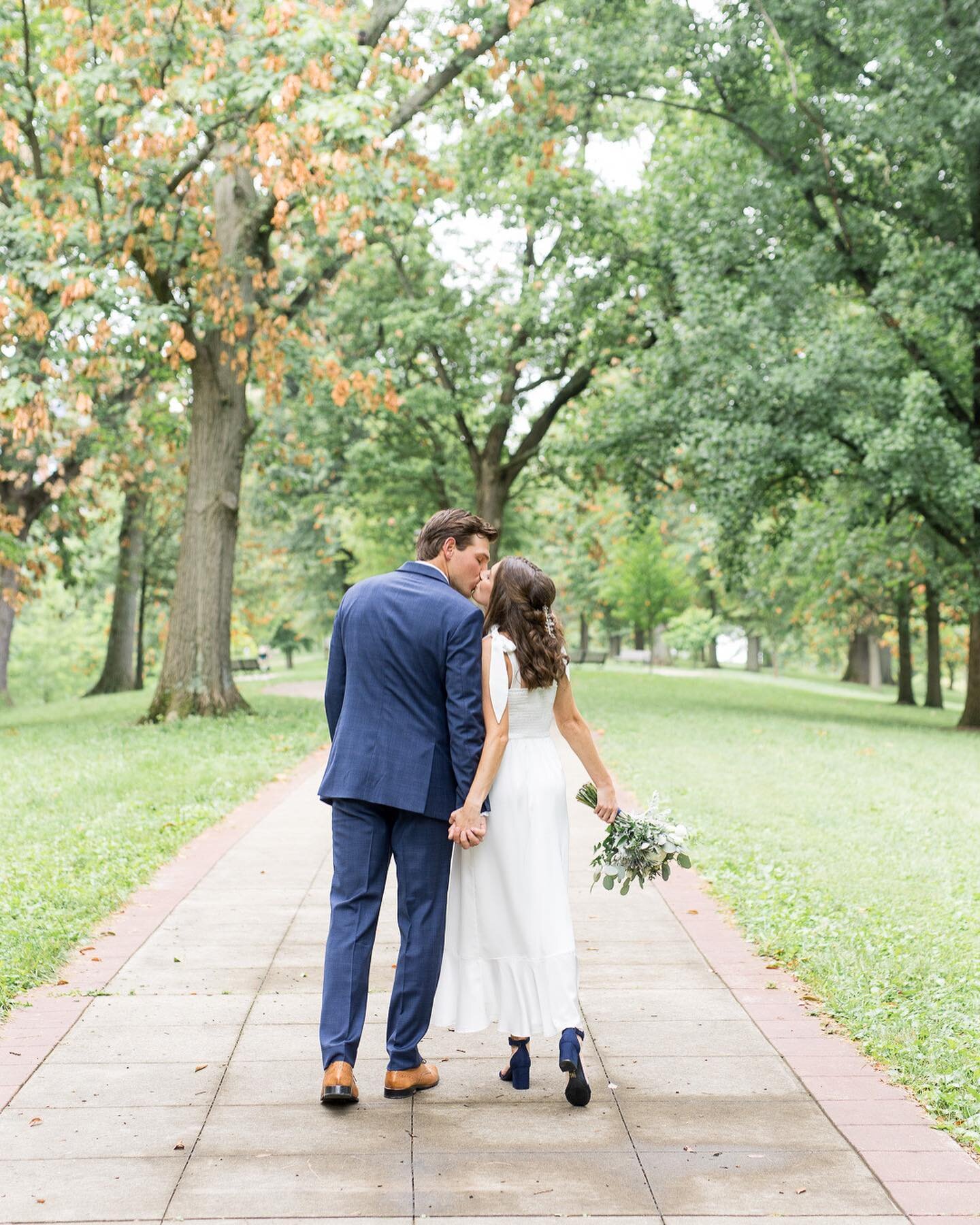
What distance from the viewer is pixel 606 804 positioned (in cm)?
485

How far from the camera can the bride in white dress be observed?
177 inches

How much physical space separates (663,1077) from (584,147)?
24523mm

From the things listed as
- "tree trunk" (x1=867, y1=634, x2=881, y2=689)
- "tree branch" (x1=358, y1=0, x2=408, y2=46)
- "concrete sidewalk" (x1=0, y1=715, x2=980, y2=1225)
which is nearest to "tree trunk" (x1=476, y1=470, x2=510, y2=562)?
"tree branch" (x1=358, y1=0, x2=408, y2=46)

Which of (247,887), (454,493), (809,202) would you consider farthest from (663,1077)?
(454,493)

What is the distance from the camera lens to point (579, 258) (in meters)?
24.7

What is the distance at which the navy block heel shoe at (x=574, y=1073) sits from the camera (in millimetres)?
4332

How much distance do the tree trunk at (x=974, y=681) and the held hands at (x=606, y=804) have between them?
64.6 ft

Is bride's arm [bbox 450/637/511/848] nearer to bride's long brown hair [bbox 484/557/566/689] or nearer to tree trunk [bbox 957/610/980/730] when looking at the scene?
bride's long brown hair [bbox 484/557/566/689]

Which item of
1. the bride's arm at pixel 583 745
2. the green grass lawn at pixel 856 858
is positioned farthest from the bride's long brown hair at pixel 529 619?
the green grass lawn at pixel 856 858

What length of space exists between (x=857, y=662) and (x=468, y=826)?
47.5m

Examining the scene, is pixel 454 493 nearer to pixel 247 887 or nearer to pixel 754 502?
pixel 754 502

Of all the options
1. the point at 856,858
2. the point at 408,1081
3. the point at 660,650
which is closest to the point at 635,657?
the point at 660,650

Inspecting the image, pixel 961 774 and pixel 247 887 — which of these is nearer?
pixel 247 887

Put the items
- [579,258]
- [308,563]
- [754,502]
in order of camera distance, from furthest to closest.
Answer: [308,563] < [579,258] < [754,502]
